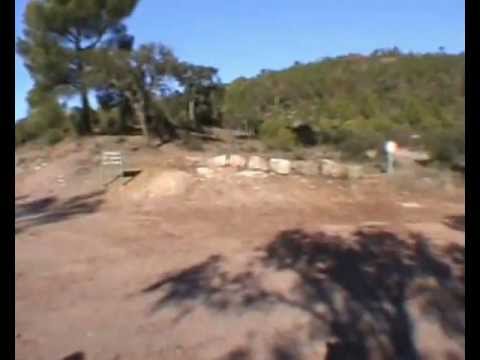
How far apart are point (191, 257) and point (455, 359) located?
4012 millimetres

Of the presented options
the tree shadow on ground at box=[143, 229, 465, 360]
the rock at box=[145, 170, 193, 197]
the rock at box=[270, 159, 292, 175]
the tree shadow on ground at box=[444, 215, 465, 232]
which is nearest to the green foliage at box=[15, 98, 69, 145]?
the rock at box=[145, 170, 193, 197]

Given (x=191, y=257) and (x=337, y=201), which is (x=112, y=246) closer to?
(x=191, y=257)

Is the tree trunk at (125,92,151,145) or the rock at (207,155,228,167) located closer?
the rock at (207,155,228,167)

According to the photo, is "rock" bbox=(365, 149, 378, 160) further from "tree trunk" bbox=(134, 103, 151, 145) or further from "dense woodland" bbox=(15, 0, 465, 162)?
"tree trunk" bbox=(134, 103, 151, 145)

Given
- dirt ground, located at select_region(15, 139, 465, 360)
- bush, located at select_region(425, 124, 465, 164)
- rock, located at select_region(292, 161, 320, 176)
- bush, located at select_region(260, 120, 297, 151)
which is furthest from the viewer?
bush, located at select_region(260, 120, 297, 151)

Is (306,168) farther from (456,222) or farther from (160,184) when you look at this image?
(456,222)

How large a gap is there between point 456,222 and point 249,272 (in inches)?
150

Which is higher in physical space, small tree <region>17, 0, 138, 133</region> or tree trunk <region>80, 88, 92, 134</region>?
small tree <region>17, 0, 138, 133</region>

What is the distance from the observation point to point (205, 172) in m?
14.3

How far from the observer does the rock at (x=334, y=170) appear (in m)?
13.7

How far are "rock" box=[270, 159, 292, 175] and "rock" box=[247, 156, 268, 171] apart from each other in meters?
0.18

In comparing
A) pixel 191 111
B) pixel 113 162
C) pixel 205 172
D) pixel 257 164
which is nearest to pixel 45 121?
pixel 191 111

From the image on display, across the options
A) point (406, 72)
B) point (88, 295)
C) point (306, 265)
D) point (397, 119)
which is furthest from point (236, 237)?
point (406, 72)

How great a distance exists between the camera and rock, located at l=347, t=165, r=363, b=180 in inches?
535
